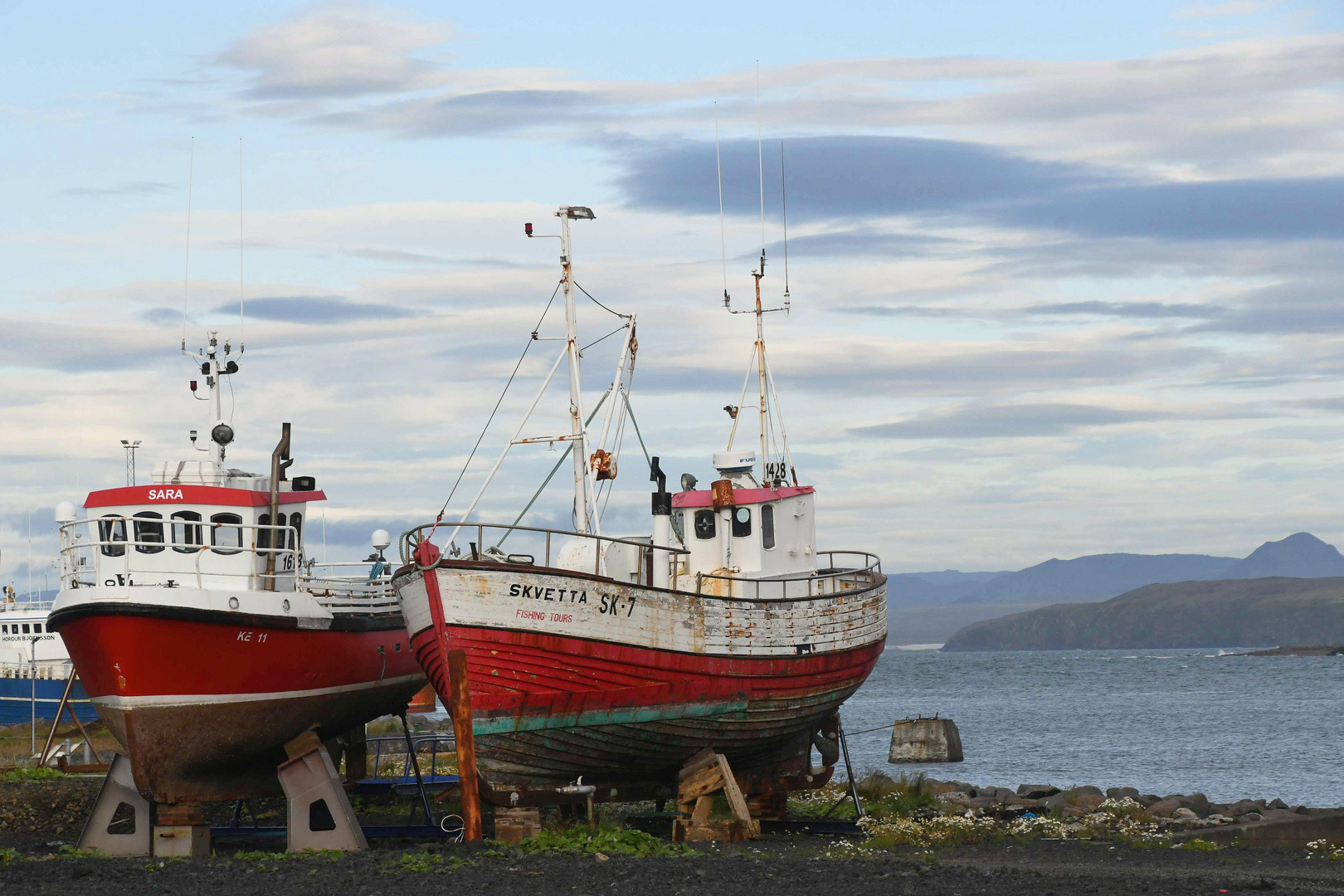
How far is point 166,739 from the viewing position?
69.1 feet

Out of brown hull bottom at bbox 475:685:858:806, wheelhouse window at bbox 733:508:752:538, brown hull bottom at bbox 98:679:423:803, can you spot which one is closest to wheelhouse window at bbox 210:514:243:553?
brown hull bottom at bbox 98:679:423:803

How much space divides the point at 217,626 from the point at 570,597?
16.4 ft

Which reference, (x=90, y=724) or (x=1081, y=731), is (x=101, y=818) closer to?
(x=90, y=724)

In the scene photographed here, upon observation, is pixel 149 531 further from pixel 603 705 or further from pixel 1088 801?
pixel 1088 801

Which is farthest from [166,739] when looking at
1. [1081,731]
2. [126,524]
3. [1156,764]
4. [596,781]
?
[1081,731]

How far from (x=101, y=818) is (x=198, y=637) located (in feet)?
9.86

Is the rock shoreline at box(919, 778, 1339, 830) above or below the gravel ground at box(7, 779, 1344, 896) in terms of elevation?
below

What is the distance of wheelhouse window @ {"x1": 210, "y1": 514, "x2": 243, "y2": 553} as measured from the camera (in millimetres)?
23484

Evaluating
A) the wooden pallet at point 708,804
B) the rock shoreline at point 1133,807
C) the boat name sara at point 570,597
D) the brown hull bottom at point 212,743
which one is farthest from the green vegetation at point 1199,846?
the brown hull bottom at point 212,743

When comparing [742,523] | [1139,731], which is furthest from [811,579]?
[1139,731]

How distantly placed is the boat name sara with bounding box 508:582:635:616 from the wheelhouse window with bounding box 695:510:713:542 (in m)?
3.88

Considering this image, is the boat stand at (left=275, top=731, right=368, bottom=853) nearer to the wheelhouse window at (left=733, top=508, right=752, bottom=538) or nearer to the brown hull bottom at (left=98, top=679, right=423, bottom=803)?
the brown hull bottom at (left=98, top=679, right=423, bottom=803)

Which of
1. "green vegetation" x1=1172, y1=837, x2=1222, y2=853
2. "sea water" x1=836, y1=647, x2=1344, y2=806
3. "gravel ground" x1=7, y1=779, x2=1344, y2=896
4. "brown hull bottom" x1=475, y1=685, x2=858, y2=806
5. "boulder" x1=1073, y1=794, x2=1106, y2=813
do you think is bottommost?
"sea water" x1=836, y1=647, x2=1344, y2=806

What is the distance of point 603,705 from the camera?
20.8 m
